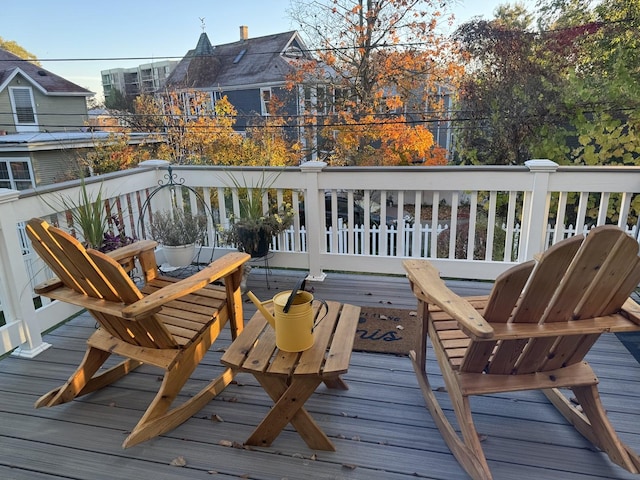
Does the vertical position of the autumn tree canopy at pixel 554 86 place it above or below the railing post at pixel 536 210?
above

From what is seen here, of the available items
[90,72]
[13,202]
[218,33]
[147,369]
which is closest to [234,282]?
[147,369]

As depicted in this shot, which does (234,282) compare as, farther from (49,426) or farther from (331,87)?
(331,87)

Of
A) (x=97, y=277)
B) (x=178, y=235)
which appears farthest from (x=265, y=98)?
(x=97, y=277)

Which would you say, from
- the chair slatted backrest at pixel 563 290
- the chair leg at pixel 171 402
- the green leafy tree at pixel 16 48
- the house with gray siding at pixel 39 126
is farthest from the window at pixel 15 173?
the chair slatted backrest at pixel 563 290

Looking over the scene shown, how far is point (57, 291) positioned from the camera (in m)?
1.85

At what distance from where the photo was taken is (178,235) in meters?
3.33

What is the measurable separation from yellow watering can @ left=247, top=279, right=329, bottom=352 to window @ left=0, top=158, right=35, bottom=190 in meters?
11.6

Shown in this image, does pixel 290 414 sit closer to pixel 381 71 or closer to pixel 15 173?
pixel 381 71

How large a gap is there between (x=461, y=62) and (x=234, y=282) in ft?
26.3

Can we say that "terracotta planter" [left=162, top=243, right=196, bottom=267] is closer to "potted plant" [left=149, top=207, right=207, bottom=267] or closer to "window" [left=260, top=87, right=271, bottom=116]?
"potted plant" [left=149, top=207, right=207, bottom=267]

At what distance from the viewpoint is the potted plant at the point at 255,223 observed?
3.23 m

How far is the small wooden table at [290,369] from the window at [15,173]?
11541 millimetres

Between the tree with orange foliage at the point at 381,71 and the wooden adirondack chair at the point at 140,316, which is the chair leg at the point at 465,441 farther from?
the tree with orange foliage at the point at 381,71

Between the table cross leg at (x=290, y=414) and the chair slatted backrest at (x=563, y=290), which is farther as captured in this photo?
the table cross leg at (x=290, y=414)
